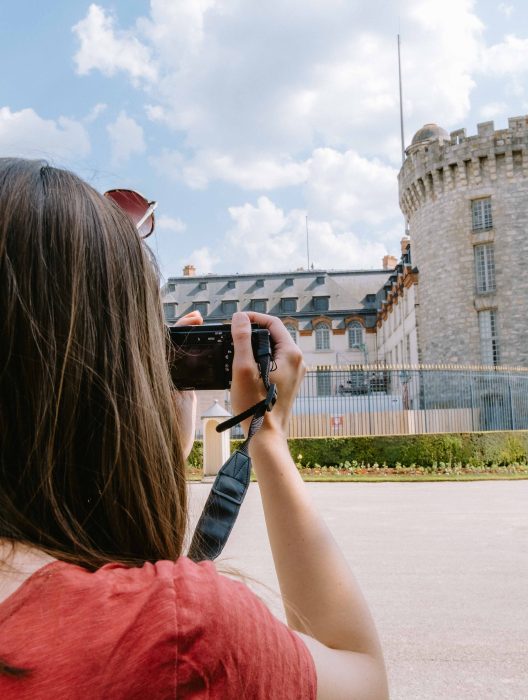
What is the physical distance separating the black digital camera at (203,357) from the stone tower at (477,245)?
97.3 ft

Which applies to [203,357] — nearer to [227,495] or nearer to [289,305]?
[227,495]

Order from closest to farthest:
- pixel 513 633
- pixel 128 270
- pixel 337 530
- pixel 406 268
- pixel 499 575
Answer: pixel 128 270, pixel 513 633, pixel 499 575, pixel 337 530, pixel 406 268

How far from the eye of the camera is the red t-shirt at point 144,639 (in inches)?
27.6

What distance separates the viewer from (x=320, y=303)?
5238 cm

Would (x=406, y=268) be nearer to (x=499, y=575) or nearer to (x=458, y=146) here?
(x=458, y=146)

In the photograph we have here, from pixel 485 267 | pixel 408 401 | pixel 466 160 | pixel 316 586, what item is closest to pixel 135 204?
pixel 316 586

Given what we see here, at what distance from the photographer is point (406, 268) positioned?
3584 cm

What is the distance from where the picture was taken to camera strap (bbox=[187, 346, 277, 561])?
105 cm

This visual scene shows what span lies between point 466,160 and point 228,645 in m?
32.7

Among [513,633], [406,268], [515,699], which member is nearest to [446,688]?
[515,699]

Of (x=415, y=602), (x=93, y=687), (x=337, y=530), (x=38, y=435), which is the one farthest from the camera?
(x=337, y=530)

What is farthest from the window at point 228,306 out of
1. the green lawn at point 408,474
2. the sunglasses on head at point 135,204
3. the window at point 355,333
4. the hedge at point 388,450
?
the sunglasses on head at point 135,204

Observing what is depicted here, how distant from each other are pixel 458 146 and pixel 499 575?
2868cm

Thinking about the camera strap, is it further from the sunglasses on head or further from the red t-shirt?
the sunglasses on head
